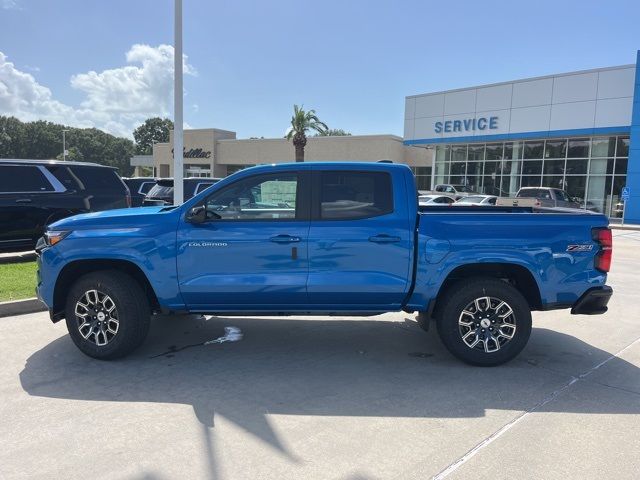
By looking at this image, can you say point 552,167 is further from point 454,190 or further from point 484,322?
point 484,322

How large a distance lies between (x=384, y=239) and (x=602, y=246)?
209 cm

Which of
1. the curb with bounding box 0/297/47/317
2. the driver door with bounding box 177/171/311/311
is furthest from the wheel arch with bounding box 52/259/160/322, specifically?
the curb with bounding box 0/297/47/317

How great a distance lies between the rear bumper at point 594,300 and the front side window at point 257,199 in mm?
2884

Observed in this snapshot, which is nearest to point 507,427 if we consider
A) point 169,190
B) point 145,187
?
point 169,190

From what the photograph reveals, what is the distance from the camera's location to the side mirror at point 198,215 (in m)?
4.70

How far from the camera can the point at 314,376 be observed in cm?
462

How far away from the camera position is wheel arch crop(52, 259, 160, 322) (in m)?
4.90

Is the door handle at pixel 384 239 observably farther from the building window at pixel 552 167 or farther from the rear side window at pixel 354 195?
the building window at pixel 552 167

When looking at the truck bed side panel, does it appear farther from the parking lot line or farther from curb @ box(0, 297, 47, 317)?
curb @ box(0, 297, 47, 317)

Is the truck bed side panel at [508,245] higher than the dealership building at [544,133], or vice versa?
the dealership building at [544,133]

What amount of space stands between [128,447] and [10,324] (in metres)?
3.61

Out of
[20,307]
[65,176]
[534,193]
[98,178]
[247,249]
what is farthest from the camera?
[534,193]

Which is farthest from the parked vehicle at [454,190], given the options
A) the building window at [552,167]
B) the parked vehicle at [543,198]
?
the parked vehicle at [543,198]

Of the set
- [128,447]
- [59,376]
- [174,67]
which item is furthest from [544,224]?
[174,67]
